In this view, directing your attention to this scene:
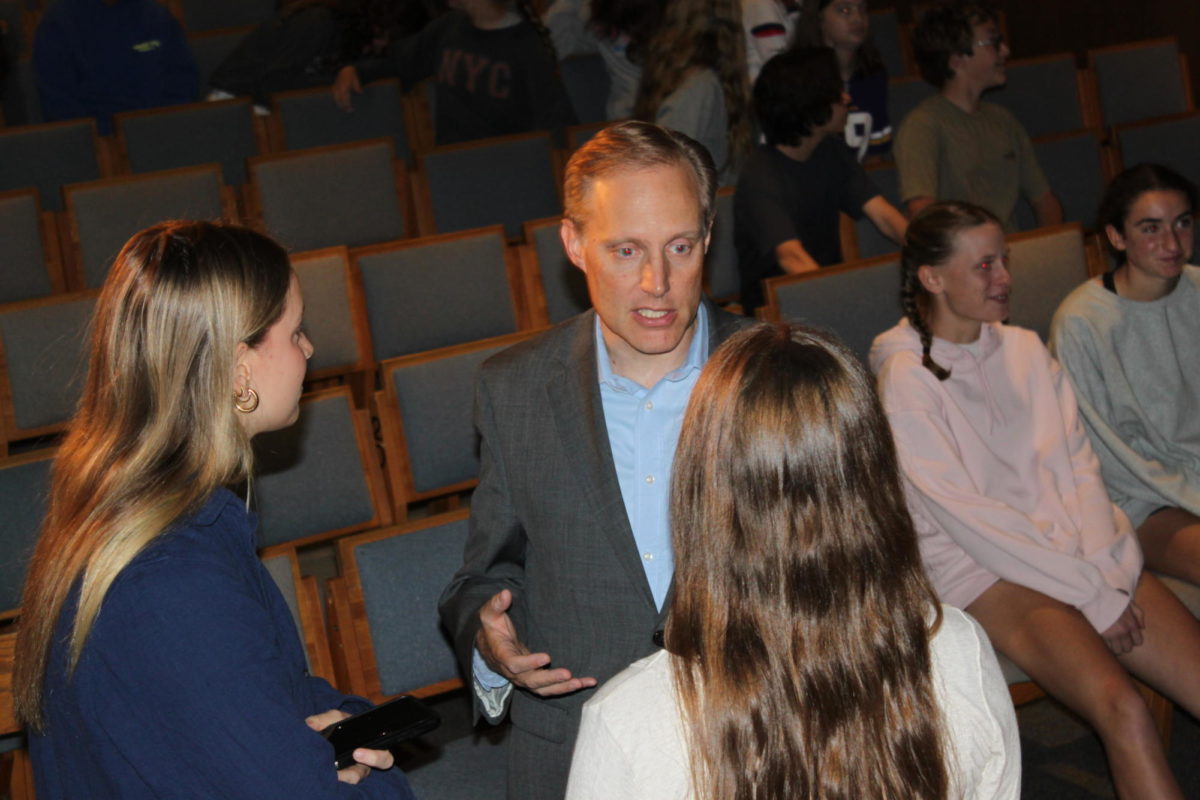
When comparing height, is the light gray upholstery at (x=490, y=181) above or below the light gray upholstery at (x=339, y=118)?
below

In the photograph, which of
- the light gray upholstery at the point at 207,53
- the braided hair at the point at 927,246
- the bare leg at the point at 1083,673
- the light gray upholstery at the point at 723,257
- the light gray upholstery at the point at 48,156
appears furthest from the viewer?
the light gray upholstery at the point at 207,53

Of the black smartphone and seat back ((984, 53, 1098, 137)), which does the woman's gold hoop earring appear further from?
seat back ((984, 53, 1098, 137))

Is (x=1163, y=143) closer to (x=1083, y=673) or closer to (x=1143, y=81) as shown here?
(x=1143, y=81)

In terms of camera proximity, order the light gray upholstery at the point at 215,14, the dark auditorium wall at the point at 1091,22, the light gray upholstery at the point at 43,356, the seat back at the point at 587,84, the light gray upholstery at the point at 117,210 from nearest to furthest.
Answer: the light gray upholstery at the point at 43,356 < the light gray upholstery at the point at 117,210 < the seat back at the point at 587,84 < the dark auditorium wall at the point at 1091,22 < the light gray upholstery at the point at 215,14

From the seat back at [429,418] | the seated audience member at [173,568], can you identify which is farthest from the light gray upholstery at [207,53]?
the seated audience member at [173,568]

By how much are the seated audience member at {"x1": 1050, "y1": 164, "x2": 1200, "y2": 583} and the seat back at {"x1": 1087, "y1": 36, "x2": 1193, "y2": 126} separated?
2767mm

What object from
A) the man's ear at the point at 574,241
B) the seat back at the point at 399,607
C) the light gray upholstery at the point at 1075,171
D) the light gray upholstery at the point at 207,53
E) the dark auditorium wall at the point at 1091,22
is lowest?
the seat back at the point at 399,607

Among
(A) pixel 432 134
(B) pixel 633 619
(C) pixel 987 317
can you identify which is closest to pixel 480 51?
(A) pixel 432 134

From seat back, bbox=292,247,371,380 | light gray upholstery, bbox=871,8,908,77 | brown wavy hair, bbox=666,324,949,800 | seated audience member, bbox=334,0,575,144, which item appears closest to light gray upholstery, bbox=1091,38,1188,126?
light gray upholstery, bbox=871,8,908,77

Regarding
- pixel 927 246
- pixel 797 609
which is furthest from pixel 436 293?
pixel 797 609

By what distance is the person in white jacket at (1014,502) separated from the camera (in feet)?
7.73

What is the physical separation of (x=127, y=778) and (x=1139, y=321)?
270 cm

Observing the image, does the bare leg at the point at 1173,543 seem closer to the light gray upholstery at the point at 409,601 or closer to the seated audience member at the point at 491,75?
the light gray upholstery at the point at 409,601

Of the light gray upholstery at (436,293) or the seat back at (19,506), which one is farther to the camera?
the light gray upholstery at (436,293)
